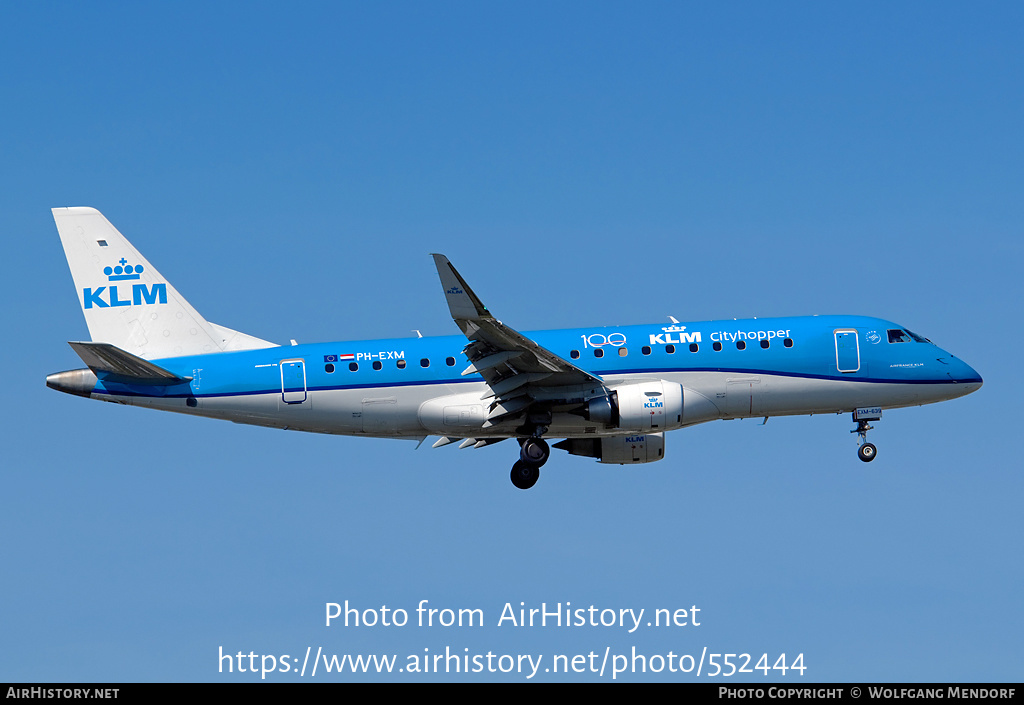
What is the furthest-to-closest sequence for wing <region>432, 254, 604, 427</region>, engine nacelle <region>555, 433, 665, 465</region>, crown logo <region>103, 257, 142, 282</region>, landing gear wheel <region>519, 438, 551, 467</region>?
engine nacelle <region>555, 433, 665, 465</region> < crown logo <region>103, 257, 142, 282</region> < landing gear wheel <region>519, 438, 551, 467</region> < wing <region>432, 254, 604, 427</region>

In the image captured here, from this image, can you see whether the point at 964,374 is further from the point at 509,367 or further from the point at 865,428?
the point at 509,367

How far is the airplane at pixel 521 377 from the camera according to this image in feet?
148

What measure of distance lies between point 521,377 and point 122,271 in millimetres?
15148

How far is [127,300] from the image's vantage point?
156 feet

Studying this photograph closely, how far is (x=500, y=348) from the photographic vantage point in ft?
142

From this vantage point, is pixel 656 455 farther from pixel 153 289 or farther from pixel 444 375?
pixel 153 289

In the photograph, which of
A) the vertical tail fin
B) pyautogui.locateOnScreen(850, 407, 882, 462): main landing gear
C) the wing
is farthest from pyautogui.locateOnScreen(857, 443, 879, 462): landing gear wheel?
the vertical tail fin

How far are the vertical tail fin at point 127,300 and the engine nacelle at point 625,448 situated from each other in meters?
12.4

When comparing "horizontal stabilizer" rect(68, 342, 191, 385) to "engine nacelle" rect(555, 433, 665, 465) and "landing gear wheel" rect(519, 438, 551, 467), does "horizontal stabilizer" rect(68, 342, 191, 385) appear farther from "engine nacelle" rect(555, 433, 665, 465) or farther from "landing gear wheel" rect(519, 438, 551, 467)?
"engine nacelle" rect(555, 433, 665, 465)

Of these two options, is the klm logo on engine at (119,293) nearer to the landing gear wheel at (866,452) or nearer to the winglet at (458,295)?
the winglet at (458,295)

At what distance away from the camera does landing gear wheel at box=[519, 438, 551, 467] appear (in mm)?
46562

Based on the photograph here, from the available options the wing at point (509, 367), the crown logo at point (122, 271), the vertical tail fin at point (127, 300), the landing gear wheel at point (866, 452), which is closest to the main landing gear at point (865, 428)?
the landing gear wheel at point (866, 452)

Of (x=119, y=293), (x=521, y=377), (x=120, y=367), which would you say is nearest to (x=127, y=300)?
(x=119, y=293)
